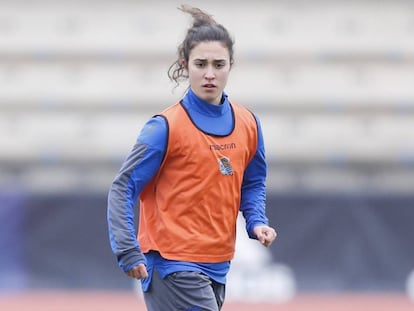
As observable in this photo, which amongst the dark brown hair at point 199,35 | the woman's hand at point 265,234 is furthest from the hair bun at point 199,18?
the woman's hand at point 265,234

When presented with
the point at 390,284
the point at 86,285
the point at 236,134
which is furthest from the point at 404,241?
the point at 236,134

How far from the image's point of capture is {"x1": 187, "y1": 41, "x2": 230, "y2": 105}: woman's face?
15.3 feet

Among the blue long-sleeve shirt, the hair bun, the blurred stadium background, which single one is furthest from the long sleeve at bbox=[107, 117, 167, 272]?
the blurred stadium background

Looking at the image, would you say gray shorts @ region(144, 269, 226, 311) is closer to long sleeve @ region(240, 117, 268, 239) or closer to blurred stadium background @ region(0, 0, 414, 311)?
long sleeve @ region(240, 117, 268, 239)

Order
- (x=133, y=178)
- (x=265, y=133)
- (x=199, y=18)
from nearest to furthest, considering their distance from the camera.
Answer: (x=133, y=178)
(x=199, y=18)
(x=265, y=133)

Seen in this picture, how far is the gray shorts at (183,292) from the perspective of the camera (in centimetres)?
459

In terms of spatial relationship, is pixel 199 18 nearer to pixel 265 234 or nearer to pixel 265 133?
pixel 265 234

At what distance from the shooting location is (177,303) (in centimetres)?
462

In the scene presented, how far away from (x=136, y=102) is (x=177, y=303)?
10.4m

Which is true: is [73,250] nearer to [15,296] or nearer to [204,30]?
[15,296]

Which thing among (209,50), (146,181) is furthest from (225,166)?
(209,50)

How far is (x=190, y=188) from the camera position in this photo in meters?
4.64

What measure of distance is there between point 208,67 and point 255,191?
651mm

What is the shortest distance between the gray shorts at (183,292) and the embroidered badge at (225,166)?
0.43 m
